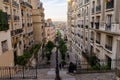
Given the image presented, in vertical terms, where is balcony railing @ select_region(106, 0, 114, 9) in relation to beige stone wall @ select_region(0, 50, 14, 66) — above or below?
above

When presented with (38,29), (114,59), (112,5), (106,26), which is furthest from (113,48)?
(38,29)

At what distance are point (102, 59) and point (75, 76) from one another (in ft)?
31.9

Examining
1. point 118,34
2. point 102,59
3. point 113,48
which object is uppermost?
point 118,34

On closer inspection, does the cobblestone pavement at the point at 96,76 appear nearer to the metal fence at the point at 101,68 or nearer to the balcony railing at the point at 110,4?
the metal fence at the point at 101,68

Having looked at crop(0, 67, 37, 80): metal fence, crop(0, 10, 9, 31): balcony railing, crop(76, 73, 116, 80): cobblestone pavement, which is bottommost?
crop(0, 67, 37, 80): metal fence

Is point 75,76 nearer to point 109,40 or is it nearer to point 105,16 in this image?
point 109,40

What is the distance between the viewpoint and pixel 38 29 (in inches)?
2034

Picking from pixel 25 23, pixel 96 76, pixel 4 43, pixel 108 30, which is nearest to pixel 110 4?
pixel 108 30

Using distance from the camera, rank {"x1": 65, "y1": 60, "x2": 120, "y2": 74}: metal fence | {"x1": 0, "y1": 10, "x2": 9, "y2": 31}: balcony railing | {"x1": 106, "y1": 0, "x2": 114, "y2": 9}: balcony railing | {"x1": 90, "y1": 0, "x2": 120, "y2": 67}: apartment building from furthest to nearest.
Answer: {"x1": 106, "y1": 0, "x2": 114, "y2": 9}: balcony railing, {"x1": 90, "y1": 0, "x2": 120, "y2": 67}: apartment building, {"x1": 0, "y1": 10, "x2": 9, "y2": 31}: balcony railing, {"x1": 65, "y1": 60, "x2": 120, "y2": 74}: metal fence

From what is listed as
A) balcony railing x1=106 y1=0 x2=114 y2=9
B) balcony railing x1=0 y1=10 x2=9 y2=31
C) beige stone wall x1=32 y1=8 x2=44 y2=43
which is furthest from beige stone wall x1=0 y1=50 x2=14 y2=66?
beige stone wall x1=32 y1=8 x2=44 y2=43

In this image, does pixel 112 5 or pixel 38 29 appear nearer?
pixel 112 5

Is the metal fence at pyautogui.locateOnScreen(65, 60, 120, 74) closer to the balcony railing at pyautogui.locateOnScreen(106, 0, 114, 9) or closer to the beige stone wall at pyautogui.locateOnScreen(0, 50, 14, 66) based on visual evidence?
the balcony railing at pyautogui.locateOnScreen(106, 0, 114, 9)

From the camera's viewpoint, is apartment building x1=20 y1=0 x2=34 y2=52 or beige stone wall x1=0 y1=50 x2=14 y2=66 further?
apartment building x1=20 y1=0 x2=34 y2=52

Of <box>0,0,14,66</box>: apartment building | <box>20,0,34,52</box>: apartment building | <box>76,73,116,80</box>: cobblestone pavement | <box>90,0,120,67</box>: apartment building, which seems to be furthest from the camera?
<box>20,0,34,52</box>: apartment building
